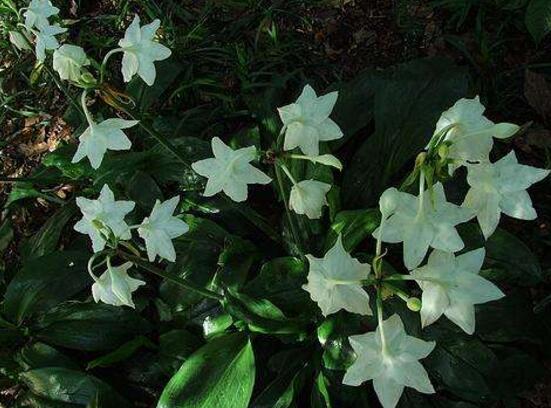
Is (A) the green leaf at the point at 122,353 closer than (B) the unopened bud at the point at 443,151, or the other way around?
(B) the unopened bud at the point at 443,151

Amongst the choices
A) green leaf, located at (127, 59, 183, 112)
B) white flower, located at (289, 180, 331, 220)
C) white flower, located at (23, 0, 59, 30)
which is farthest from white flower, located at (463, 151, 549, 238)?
green leaf, located at (127, 59, 183, 112)

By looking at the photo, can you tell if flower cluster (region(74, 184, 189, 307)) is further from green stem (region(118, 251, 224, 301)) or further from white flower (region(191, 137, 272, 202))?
white flower (region(191, 137, 272, 202))

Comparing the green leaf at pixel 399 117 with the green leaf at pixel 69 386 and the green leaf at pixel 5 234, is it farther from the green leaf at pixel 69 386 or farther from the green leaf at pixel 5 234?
the green leaf at pixel 5 234

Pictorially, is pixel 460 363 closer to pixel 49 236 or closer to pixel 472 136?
pixel 472 136

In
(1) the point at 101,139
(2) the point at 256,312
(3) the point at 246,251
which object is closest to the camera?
(1) the point at 101,139

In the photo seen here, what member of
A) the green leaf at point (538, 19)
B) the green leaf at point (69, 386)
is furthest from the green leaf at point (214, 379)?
the green leaf at point (538, 19)

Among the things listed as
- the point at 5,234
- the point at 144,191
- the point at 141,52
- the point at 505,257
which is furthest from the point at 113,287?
the point at 5,234

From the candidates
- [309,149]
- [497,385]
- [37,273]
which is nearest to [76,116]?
[37,273]
